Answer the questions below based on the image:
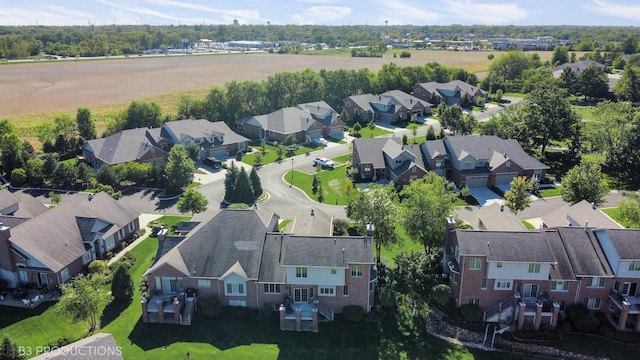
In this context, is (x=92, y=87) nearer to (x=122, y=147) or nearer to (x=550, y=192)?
(x=122, y=147)

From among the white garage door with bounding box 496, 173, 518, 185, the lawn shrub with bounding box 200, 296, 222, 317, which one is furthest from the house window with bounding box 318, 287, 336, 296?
the white garage door with bounding box 496, 173, 518, 185

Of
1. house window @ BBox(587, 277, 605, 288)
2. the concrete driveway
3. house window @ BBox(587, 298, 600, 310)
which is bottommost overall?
house window @ BBox(587, 298, 600, 310)

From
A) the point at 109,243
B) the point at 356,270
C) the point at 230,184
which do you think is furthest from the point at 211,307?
the point at 230,184

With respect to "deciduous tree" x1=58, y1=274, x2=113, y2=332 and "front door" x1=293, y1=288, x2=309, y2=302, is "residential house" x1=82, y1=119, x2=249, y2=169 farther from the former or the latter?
"front door" x1=293, y1=288, x2=309, y2=302

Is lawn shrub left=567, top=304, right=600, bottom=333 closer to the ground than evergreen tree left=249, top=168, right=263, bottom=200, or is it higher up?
closer to the ground

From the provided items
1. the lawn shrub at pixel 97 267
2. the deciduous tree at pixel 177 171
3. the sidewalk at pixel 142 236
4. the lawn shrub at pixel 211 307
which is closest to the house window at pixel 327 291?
the lawn shrub at pixel 211 307

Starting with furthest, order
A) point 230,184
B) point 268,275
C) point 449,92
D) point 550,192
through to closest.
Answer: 1. point 449,92
2. point 550,192
3. point 230,184
4. point 268,275

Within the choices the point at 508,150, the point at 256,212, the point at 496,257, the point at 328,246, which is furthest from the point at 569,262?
the point at 508,150
